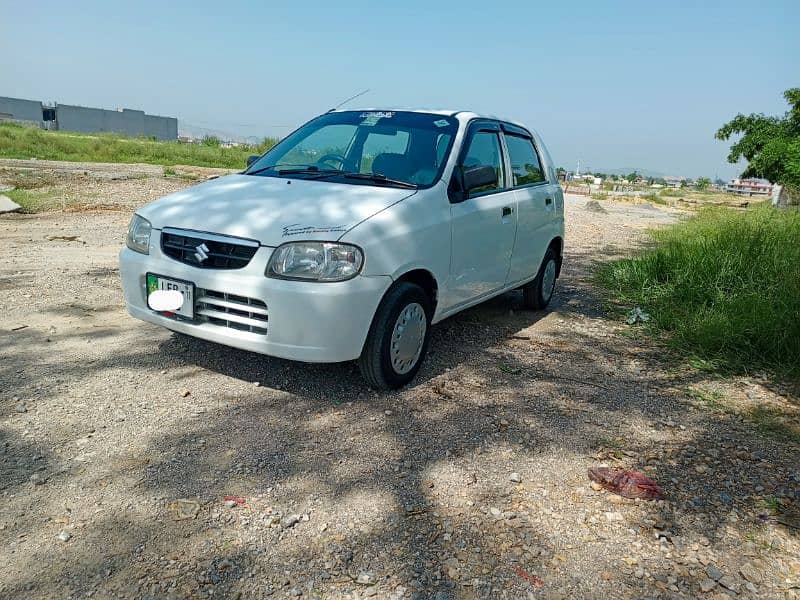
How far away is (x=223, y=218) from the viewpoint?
11.8 feet

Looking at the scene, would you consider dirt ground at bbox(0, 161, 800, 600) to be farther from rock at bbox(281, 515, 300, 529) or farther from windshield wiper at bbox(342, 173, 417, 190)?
windshield wiper at bbox(342, 173, 417, 190)

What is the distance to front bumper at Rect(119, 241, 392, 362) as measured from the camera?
3330 mm

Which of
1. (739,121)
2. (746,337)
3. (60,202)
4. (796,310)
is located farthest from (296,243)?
(739,121)

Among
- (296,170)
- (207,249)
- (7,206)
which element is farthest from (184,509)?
(7,206)

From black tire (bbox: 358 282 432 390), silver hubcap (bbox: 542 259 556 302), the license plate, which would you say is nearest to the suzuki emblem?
the license plate

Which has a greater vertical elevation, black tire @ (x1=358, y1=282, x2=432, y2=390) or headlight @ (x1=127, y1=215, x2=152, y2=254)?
headlight @ (x1=127, y1=215, x2=152, y2=254)

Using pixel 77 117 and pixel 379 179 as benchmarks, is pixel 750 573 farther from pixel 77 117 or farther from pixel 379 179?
pixel 77 117

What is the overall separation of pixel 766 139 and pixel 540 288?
18637 mm

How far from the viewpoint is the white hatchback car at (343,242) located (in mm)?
3375

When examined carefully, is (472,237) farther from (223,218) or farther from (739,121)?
(739,121)

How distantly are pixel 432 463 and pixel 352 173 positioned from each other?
6.88ft

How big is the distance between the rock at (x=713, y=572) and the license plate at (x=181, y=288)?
9.22 ft

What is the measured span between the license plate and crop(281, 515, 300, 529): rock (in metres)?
1.47

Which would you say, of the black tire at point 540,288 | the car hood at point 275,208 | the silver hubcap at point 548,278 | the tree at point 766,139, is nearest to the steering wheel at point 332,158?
the car hood at point 275,208
